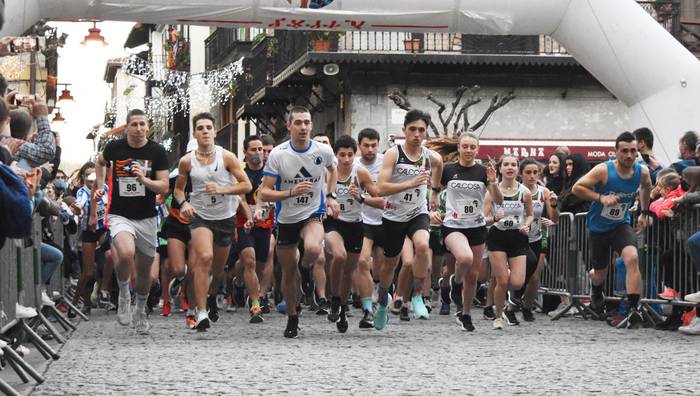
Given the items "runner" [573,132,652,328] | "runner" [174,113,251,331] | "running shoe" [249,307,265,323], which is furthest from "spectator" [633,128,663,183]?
"runner" [174,113,251,331]

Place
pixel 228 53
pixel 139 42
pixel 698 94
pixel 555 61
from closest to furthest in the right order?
pixel 698 94
pixel 555 61
pixel 228 53
pixel 139 42

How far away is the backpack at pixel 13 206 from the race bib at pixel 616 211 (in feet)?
26.3

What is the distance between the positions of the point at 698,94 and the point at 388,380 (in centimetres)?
913

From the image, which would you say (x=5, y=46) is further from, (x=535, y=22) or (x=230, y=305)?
(x=535, y=22)

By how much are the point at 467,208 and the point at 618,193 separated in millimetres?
1478

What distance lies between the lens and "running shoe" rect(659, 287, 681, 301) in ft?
44.2

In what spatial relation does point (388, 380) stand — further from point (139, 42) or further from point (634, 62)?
point (139, 42)

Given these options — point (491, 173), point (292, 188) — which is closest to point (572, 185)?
point (491, 173)

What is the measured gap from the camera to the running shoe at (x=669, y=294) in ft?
44.2

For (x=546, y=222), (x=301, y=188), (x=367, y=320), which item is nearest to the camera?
(x=301, y=188)

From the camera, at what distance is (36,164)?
1061 cm

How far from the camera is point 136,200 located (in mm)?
13055

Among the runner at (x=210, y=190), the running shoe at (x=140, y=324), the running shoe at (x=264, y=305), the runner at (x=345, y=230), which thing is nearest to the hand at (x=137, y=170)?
the runner at (x=210, y=190)

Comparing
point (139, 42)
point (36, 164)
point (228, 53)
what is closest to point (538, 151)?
point (228, 53)
